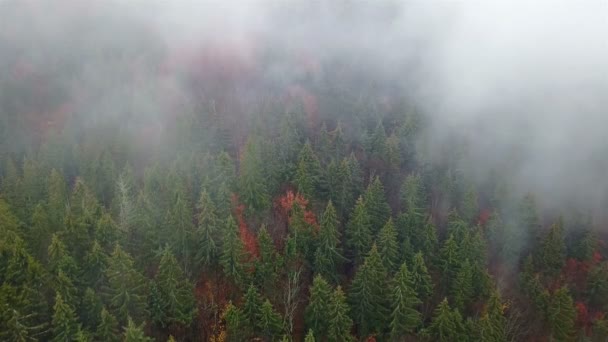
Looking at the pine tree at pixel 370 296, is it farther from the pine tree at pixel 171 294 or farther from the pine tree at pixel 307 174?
the pine tree at pixel 171 294

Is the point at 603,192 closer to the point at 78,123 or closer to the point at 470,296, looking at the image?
the point at 470,296

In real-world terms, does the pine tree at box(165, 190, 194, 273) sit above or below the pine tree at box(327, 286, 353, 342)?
above

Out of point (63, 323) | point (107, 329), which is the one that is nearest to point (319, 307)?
point (107, 329)

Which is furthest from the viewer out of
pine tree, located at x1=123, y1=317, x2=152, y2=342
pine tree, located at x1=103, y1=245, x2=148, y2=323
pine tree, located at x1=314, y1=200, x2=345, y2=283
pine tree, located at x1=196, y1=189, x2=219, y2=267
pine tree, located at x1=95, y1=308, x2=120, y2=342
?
pine tree, located at x1=314, y1=200, x2=345, y2=283

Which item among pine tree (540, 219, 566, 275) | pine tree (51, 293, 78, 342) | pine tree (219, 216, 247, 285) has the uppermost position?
pine tree (51, 293, 78, 342)

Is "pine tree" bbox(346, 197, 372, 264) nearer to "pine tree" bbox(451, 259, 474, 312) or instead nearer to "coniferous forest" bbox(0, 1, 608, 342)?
"coniferous forest" bbox(0, 1, 608, 342)

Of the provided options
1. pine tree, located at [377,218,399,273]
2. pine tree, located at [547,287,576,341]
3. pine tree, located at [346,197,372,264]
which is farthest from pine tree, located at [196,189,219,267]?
pine tree, located at [547,287,576,341]

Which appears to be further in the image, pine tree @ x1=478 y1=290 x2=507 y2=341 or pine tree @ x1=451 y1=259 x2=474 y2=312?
pine tree @ x1=451 y1=259 x2=474 y2=312
